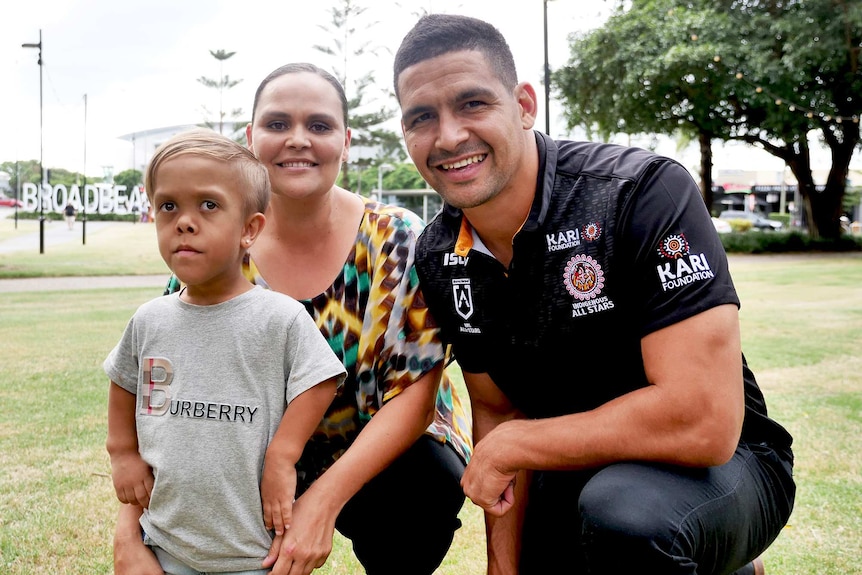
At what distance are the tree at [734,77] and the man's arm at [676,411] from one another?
20.1m

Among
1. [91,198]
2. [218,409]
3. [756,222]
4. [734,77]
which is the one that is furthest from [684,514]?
[91,198]

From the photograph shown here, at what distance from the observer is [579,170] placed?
2.10 metres

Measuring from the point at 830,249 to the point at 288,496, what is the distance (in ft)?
81.9

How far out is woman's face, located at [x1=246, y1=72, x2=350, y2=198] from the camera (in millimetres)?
2256

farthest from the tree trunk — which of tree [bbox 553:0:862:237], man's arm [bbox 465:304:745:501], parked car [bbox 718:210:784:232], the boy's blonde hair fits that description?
the boy's blonde hair

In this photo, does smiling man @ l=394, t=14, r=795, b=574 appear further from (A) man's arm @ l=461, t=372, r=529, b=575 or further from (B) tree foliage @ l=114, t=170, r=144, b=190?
(B) tree foliage @ l=114, t=170, r=144, b=190

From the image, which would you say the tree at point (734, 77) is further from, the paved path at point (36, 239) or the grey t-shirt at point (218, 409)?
the grey t-shirt at point (218, 409)

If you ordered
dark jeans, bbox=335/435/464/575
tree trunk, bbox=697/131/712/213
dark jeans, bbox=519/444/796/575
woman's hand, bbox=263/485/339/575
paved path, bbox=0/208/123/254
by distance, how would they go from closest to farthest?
dark jeans, bbox=519/444/796/575, woman's hand, bbox=263/485/339/575, dark jeans, bbox=335/435/464/575, tree trunk, bbox=697/131/712/213, paved path, bbox=0/208/123/254

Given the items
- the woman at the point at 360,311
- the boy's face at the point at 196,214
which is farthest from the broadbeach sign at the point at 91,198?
the boy's face at the point at 196,214

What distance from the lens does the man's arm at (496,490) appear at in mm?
2033

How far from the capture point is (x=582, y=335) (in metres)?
2.04

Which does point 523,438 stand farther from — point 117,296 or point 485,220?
point 117,296

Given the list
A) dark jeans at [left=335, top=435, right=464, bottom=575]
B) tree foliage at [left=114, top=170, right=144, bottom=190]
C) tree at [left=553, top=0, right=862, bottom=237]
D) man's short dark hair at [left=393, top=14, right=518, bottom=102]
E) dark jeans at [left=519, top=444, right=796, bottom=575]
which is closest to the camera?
dark jeans at [left=519, top=444, right=796, bottom=575]

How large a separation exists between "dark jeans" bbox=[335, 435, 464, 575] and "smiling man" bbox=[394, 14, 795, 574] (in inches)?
6.4
